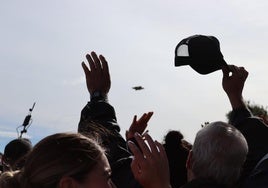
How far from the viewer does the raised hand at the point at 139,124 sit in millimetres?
4078

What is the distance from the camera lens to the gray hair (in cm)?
335

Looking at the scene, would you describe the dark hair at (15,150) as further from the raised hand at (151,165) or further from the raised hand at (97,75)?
the raised hand at (151,165)

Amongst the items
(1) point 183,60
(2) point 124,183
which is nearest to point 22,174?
(2) point 124,183

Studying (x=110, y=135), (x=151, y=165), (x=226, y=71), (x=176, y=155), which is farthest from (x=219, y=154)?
(x=176, y=155)

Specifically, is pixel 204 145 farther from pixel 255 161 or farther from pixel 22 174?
pixel 22 174

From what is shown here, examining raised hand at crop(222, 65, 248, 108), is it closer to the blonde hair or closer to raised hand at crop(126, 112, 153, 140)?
raised hand at crop(126, 112, 153, 140)

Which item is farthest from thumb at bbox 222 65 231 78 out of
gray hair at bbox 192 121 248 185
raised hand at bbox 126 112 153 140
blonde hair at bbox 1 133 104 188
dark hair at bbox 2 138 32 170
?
dark hair at bbox 2 138 32 170

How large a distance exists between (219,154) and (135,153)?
952 millimetres

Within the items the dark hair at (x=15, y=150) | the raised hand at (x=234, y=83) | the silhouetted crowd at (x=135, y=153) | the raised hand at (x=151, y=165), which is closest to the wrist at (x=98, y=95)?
the silhouetted crowd at (x=135, y=153)

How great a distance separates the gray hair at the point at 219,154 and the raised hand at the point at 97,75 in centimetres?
101

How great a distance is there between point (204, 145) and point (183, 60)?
98 centimetres

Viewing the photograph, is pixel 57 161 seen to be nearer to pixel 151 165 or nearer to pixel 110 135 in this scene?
pixel 151 165

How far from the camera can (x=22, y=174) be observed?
257 centimetres

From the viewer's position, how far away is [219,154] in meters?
3.38
